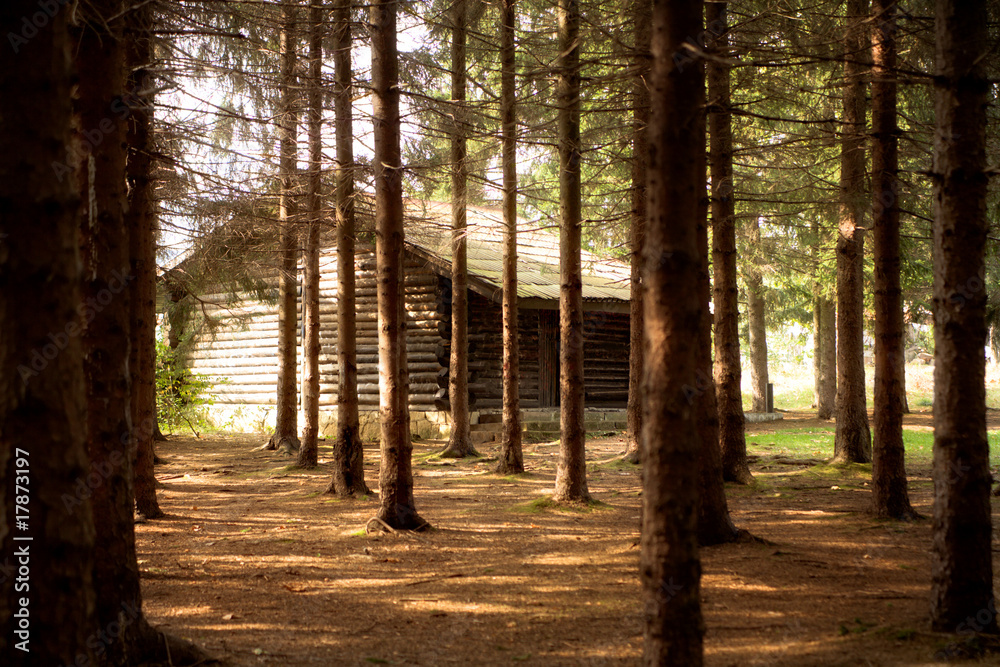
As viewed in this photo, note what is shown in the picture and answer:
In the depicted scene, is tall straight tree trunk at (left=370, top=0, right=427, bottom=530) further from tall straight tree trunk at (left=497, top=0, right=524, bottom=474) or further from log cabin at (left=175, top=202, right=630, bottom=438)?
log cabin at (left=175, top=202, right=630, bottom=438)

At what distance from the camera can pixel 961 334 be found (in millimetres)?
5109

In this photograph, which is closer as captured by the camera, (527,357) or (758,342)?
(527,357)

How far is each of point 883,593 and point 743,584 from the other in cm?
109

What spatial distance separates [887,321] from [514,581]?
5261 millimetres

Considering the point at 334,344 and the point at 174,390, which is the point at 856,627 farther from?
the point at 174,390

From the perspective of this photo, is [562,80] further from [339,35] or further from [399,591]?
[399,591]

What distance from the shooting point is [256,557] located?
316 inches

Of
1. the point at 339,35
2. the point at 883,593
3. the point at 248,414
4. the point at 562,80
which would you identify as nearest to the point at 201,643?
the point at 883,593

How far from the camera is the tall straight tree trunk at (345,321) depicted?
37.3 feet

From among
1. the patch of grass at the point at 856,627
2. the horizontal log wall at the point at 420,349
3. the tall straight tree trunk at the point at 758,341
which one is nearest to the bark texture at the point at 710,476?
the patch of grass at the point at 856,627

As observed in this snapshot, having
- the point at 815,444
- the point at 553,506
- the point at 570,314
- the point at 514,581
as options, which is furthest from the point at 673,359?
the point at 815,444

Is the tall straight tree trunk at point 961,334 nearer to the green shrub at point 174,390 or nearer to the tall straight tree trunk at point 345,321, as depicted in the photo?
the tall straight tree trunk at point 345,321

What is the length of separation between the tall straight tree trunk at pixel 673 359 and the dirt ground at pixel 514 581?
1350 mm

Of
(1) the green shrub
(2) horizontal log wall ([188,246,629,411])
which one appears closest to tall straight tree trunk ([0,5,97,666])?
(2) horizontal log wall ([188,246,629,411])
